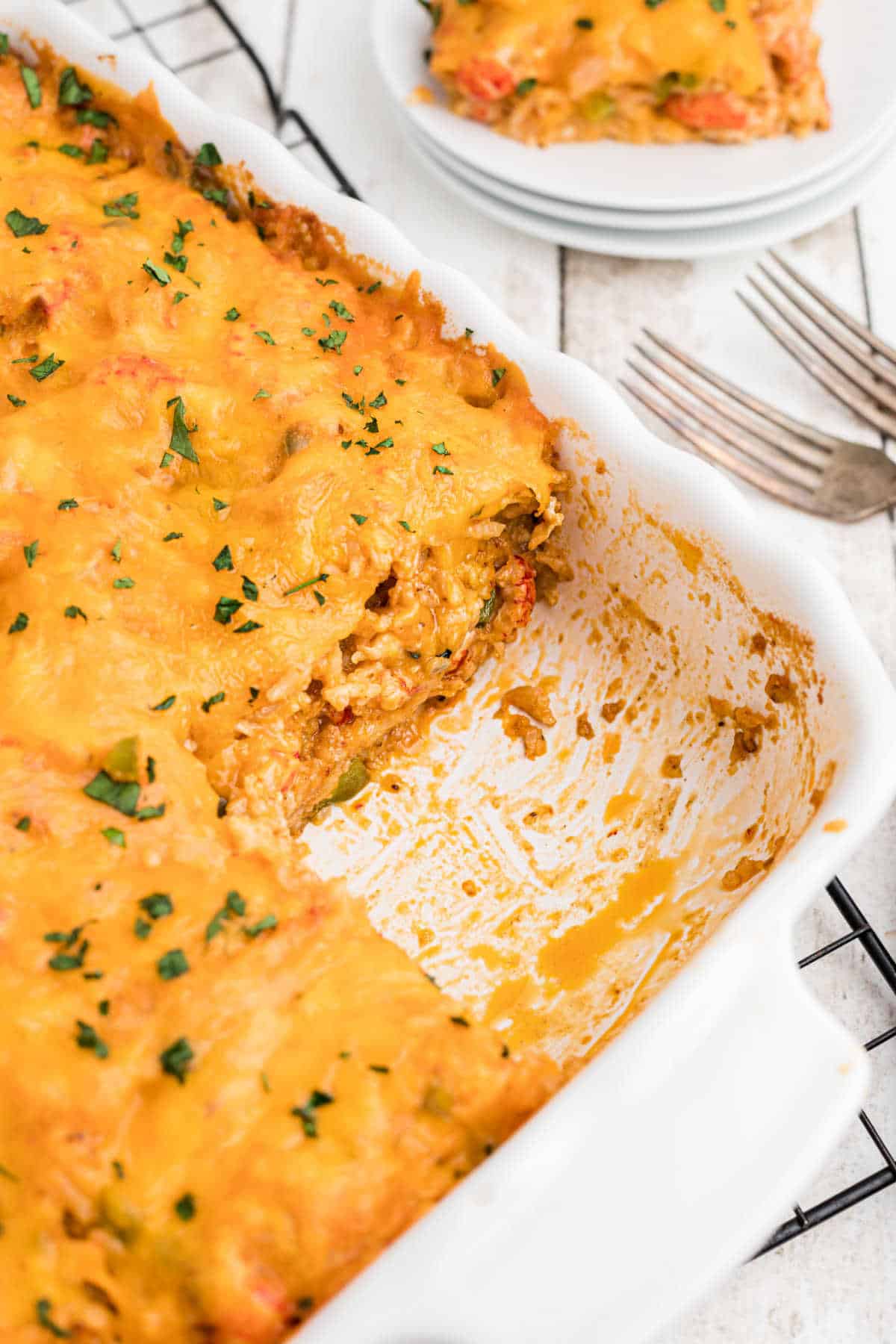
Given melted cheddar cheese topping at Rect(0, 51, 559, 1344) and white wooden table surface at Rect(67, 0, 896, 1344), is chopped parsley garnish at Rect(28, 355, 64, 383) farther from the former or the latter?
white wooden table surface at Rect(67, 0, 896, 1344)

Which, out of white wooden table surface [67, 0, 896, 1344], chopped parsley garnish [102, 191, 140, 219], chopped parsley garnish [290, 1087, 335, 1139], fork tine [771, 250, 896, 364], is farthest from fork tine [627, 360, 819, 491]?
chopped parsley garnish [290, 1087, 335, 1139]

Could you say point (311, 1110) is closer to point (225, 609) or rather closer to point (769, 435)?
point (225, 609)

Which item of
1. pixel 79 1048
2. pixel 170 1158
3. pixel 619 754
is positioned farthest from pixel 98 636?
pixel 619 754

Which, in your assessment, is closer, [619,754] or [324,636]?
[324,636]

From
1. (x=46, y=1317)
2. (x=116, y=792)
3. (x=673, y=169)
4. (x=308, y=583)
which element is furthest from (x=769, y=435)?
(x=46, y=1317)

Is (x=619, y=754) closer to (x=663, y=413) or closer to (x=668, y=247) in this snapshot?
(x=663, y=413)

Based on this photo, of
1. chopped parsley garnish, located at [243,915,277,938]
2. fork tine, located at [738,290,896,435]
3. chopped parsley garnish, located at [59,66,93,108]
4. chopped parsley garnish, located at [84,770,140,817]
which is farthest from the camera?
fork tine, located at [738,290,896,435]

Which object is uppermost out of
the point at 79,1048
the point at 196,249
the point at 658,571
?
the point at 658,571
